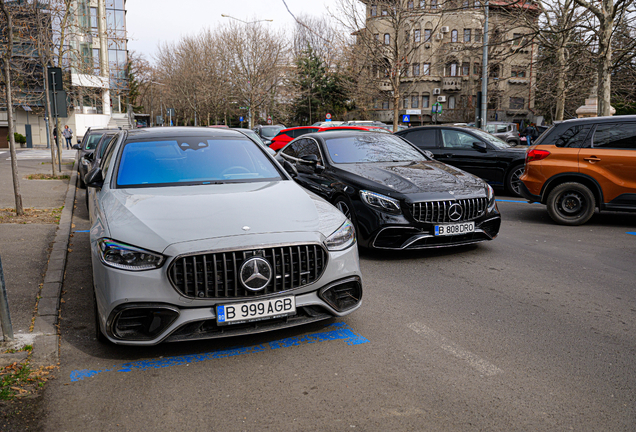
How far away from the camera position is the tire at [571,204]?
9.03 m

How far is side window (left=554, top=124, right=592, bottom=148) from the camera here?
9.07 m

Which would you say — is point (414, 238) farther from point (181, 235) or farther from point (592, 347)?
point (181, 235)

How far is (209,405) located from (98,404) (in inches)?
25.8

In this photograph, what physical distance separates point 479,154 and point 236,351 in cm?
1022

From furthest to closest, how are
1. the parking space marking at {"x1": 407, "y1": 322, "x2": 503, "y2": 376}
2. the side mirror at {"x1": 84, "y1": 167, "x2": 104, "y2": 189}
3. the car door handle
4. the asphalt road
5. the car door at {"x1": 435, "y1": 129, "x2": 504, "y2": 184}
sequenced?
1. the car door at {"x1": 435, "y1": 129, "x2": 504, "y2": 184}
2. the car door handle
3. the side mirror at {"x1": 84, "y1": 167, "x2": 104, "y2": 189}
4. the parking space marking at {"x1": 407, "y1": 322, "x2": 503, "y2": 376}
5. the asphalt road

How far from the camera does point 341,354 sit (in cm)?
395

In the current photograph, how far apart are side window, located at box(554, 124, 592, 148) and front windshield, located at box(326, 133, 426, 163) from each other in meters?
2.50

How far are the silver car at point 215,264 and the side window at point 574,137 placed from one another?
6.22 meters

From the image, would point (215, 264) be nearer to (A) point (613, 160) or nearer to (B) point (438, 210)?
(B) point (438, 210)

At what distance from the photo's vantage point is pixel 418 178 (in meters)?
7.14

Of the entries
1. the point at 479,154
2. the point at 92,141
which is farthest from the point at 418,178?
the point at 92,141

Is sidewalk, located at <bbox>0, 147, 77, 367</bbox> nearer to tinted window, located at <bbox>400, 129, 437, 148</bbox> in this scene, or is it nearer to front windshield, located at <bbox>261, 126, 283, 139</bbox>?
tinted window, located at <bbox>400, 129, 437, 148</bbox>

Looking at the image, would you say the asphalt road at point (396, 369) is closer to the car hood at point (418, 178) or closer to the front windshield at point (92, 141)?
the car hood at point (418, 178)

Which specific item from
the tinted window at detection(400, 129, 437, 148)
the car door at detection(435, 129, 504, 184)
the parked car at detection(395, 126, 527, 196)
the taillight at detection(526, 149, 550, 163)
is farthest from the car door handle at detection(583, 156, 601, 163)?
the tinted window at detection(400, 129, 437, 148)
